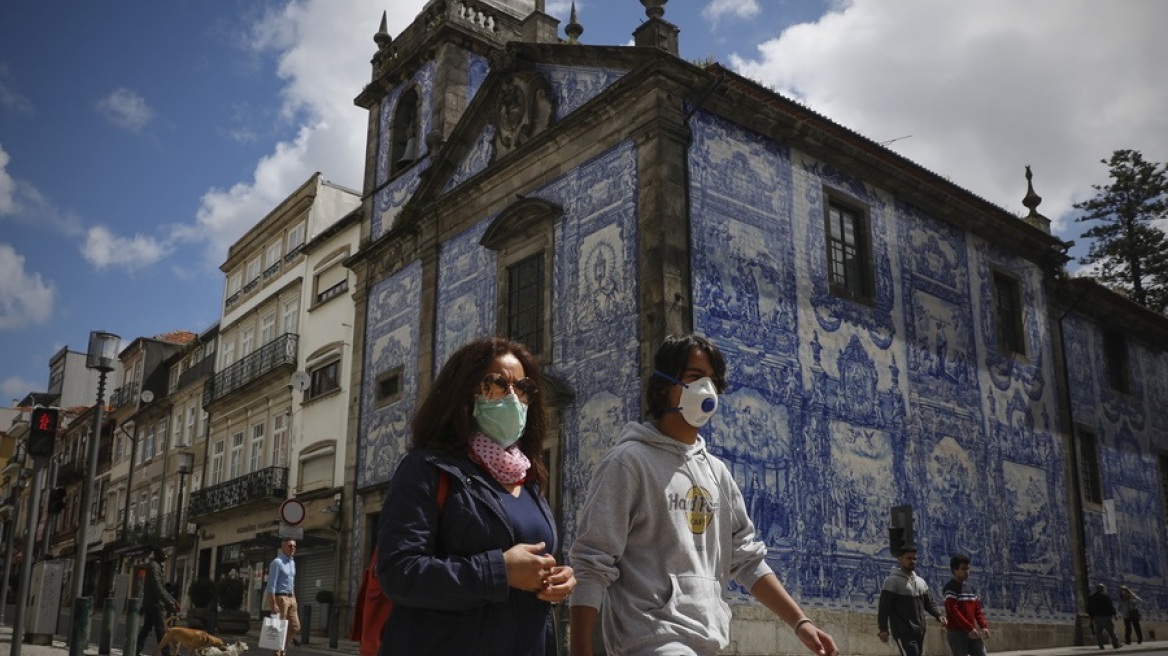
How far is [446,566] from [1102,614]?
63.7ft

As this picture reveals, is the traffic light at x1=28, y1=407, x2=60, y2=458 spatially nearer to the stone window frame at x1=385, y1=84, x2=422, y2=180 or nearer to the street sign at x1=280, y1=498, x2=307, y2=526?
the street sign at x1=280, y1=498, x2=307, y2=526

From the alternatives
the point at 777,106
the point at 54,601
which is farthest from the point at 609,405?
the point at 54,601

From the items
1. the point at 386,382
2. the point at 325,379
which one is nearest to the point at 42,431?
the point at 386,382

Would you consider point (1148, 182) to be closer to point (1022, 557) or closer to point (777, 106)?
point (1022, 557)

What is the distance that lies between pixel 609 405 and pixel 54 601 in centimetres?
854

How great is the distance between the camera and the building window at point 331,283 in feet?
80.7

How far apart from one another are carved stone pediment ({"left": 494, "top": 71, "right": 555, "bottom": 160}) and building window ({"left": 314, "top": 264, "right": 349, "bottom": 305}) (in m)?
7.31

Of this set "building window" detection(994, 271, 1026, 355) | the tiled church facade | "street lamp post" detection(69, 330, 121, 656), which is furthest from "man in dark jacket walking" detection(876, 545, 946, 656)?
"building window" detection(994, 271, 1026, 355)

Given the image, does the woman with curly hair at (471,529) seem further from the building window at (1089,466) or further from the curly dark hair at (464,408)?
the building window at (1089,466)

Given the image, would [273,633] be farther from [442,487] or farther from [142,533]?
[142,533]

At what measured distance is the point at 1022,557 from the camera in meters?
18.8

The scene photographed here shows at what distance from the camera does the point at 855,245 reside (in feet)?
58.0

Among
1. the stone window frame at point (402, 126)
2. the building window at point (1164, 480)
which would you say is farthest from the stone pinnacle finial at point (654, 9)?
the building window at point (1164, 480)

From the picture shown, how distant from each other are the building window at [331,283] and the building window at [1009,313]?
1401cm
